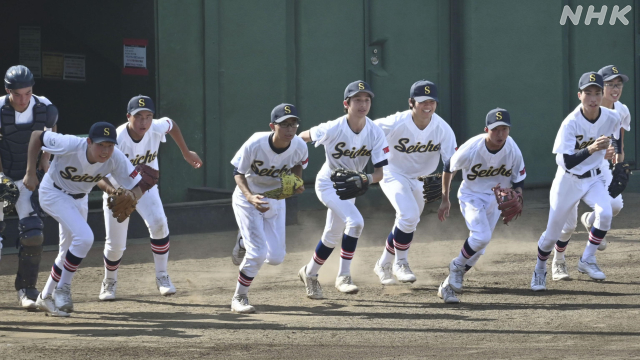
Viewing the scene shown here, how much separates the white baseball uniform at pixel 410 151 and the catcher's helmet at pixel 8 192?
3492 mm

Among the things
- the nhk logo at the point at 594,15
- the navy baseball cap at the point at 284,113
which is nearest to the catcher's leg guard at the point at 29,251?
the navy baseball cap at the point at 284,113

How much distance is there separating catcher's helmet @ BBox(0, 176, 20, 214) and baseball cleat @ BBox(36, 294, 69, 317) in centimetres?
87

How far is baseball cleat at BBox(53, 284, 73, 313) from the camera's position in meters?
7.75

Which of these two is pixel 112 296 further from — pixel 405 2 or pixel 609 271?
pixel 405 2

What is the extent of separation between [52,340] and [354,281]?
137 inches

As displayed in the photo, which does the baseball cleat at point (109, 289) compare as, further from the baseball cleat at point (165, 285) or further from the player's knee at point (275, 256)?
the player's knee at point (275, 256)

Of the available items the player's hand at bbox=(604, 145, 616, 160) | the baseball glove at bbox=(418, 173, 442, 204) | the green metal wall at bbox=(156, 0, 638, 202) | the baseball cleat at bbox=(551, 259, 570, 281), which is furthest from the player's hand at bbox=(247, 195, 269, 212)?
the green metal wall at bbox=(156, 0, 638, 202)

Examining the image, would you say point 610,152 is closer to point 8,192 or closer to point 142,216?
point 142,216

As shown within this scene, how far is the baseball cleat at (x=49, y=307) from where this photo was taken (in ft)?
25.3

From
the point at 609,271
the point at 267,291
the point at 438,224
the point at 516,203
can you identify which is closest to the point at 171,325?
the point at 267,291

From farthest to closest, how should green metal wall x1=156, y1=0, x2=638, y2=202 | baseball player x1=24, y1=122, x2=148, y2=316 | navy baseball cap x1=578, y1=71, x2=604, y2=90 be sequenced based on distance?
1. green metal wall x1=156, y1=0, x2=638, y2=202
2. navy baseball cap x1=578, y1=71, x2=604, y2=90
3. baseball player x1=24, y1=122, x2=148, y2=316

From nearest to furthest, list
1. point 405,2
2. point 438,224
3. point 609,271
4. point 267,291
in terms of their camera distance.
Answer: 1. point 267,291
2. point 609,271
3. point 438,224
4. point 405,2

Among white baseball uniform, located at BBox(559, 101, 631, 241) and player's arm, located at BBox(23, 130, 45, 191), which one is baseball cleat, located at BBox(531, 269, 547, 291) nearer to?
white baseball uniform, located at BBox(559, 101, 631, 241)

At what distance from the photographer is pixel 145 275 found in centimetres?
975
